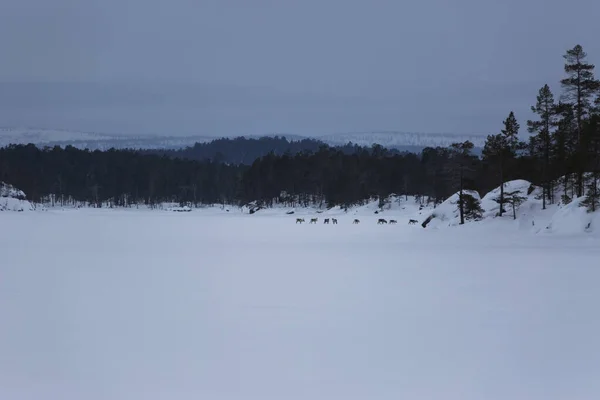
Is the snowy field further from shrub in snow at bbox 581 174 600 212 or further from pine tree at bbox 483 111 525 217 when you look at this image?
pine tree at bbox 483 111 525 217

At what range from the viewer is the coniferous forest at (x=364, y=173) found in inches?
1914

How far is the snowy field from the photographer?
8133 millimetres

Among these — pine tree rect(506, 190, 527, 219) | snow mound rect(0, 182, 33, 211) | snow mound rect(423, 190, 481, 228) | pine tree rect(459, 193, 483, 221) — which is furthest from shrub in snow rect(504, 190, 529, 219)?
snow mound rect(0, 182, 33, 211)

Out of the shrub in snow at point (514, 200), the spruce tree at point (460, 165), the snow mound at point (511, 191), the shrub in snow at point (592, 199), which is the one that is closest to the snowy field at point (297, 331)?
the shrub in snow at point (592, 199)

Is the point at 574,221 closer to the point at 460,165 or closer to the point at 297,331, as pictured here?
the point at 460,165

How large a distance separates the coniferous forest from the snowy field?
78.9 ft

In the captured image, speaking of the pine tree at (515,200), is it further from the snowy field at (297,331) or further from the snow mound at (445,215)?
the snowy field at (297,331)

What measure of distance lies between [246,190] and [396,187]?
46.7 metres

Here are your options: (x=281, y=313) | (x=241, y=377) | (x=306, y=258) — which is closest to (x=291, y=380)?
(x=241, y=377)

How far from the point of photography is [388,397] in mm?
7660

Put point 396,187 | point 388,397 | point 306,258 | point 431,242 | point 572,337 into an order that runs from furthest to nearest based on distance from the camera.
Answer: point 396,187 → point 431,242 → point 306,258 → point 572,337 → point 388,397

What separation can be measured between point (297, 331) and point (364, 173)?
113 m

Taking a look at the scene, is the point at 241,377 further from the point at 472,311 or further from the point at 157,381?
the point at 472,311

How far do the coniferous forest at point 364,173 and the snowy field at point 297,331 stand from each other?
2404 cm
